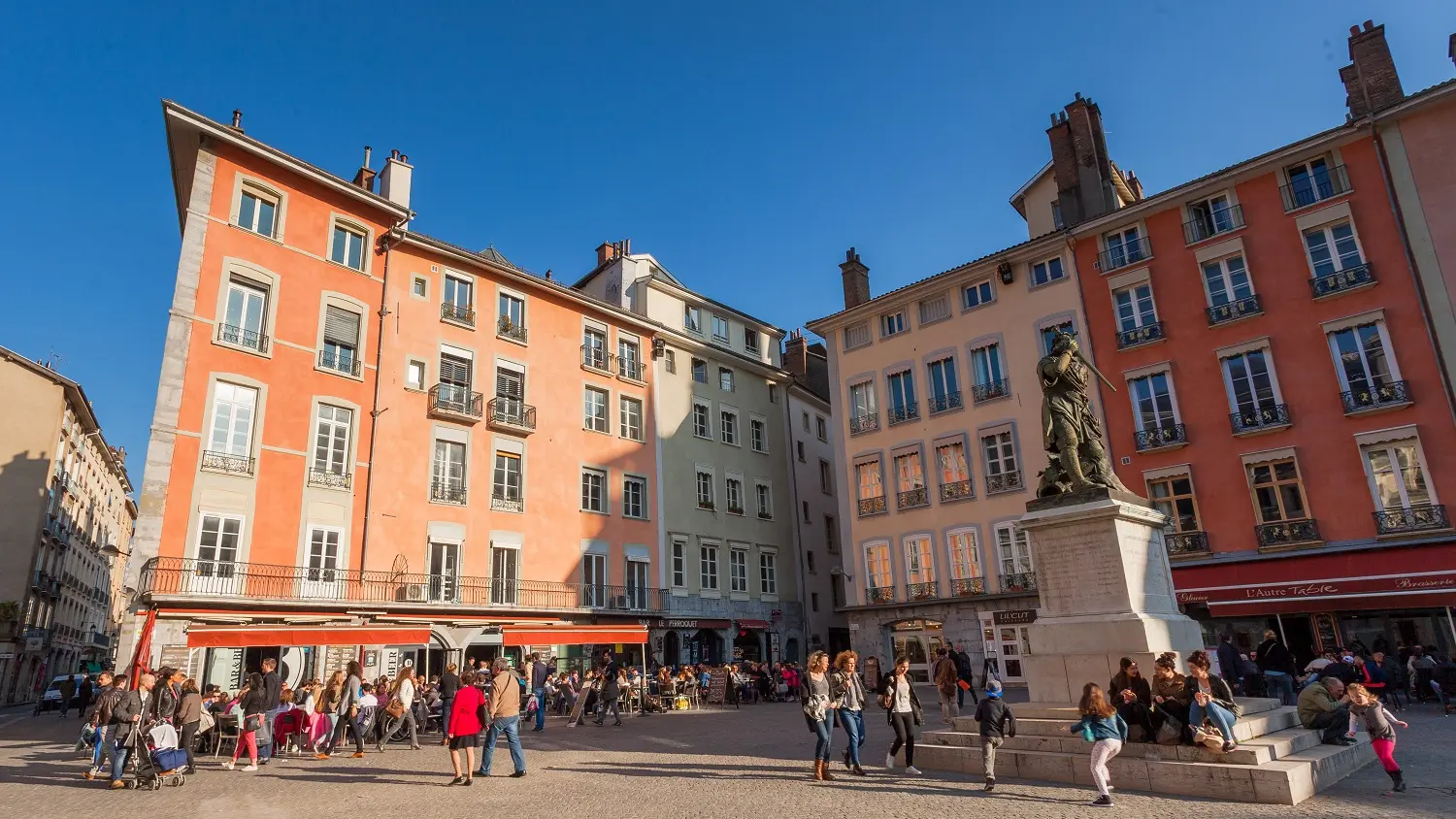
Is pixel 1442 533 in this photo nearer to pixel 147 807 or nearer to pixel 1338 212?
pixel 1338 212

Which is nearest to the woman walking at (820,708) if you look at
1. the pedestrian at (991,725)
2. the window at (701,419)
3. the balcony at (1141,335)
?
the pedestrian at (991,725)

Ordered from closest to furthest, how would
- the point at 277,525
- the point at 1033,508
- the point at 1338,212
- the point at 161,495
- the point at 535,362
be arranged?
the point at 1033,508 → the point at 161,495 → the point at 277,525 → the point at 1338,212 → the point at 535,362

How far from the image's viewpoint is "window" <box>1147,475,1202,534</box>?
24.8m

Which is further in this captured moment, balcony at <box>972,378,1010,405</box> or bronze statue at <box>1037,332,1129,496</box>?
balcony at <box>972,378,1010,405</box>

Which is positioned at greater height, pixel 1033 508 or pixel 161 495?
pixel 161 495

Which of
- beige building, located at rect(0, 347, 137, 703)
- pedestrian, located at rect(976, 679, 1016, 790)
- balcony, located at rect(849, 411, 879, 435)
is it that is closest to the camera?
pedestrian, located at rect(976, 679, 1016, 790)

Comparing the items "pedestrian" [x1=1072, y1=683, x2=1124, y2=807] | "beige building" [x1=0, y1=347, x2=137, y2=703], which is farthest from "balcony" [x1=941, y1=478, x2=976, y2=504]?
"beige building" [x1=0, y1=347, x2=137, y2=703]

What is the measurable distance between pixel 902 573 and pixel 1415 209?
720 inches

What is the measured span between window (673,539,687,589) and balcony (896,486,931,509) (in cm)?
823

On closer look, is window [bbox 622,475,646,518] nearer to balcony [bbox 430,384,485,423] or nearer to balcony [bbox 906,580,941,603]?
balcony [bbox 430,384,485,423]

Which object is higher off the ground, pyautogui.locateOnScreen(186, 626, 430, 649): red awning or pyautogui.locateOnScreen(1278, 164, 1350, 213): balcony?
pyautogui.locateOnScreen(1278, 164, 1350, 213): balcony

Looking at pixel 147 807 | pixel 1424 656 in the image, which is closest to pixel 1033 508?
pixel 147 807

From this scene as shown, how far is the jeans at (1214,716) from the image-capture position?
27.9 feet

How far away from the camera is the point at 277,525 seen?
22.2 metres
